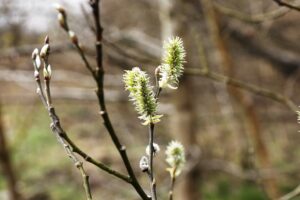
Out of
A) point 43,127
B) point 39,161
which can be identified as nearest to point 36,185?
point 39,161

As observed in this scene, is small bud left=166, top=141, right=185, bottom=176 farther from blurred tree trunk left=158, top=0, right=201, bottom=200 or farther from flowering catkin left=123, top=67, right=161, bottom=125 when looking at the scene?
blurred tree trunk left=158, top=0, right=201, bottom=200

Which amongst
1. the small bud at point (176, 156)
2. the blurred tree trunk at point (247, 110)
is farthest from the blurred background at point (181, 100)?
the small bud at point (176, 156)

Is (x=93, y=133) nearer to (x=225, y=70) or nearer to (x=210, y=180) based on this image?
(x=210, y=180)

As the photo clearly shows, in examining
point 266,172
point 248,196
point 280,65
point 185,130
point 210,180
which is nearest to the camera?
point 266,172

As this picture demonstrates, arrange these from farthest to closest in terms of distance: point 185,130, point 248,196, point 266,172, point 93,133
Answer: point 93,133, point 248,196, point 185,130, point 266,172

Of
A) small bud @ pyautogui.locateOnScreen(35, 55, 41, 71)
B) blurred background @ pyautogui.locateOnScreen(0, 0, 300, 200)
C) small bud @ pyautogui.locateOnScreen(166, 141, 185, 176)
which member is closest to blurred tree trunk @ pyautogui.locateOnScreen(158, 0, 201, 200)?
blurred background @ pyautogui.locateOnScreen(0, 0, 300, 200)

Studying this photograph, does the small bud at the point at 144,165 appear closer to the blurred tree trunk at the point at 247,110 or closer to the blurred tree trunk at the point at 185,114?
the blurred tree trunk at the point at 247,110
